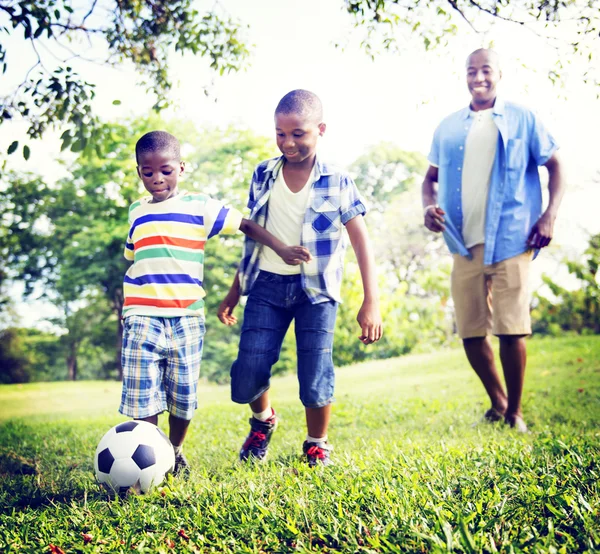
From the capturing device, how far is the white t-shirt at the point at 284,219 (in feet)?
11.9

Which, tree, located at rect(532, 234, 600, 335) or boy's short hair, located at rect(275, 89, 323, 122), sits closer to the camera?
boy's short hair, located at rect(275, 89, 323, 122)

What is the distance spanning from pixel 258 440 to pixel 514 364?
1988 mm

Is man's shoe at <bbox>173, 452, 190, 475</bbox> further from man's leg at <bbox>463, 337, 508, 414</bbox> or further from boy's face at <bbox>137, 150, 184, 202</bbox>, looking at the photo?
man's leg at <bbox>463, 337, 508, 414</bbox>

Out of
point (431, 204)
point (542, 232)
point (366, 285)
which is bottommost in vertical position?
point (366, 285)

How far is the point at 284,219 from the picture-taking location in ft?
12.0

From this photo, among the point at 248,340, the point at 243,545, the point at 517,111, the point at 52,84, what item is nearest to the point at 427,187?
the point at 517,111

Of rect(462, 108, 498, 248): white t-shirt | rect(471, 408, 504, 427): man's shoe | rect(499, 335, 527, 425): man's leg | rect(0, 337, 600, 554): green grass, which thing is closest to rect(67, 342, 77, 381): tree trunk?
rect(0, 337, 600, 554): green grass

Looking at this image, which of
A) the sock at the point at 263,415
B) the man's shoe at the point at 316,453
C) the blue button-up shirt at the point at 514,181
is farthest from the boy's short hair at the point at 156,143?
the blue button-up shirt at the point at 514,181

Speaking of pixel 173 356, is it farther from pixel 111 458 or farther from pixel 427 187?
pixel 427 187

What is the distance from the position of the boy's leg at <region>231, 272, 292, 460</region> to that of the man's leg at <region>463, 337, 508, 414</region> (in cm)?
185

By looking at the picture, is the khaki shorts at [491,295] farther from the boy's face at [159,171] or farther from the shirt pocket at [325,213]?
the boy's face at [159,171]

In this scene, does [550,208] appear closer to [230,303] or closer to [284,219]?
[284,219]

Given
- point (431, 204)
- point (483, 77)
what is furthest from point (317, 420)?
point (483, 77)

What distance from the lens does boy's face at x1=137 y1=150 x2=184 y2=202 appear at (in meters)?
3.43
